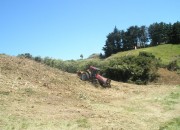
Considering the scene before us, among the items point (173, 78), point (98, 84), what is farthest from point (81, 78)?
point (173, 78)

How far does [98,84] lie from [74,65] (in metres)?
9.33

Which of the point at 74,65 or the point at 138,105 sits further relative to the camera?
the point at 74,65

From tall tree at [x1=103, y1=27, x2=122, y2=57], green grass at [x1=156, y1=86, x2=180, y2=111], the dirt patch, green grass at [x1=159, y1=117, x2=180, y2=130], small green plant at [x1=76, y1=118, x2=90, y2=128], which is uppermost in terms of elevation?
tall tree at [x1=103, y1=27, x2=122, y2=57]

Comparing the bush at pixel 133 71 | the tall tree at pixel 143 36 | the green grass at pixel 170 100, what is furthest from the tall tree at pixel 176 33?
the green grass at pixel 170 100

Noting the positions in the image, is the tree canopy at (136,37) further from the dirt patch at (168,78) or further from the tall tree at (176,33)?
the dirt patch at (168,78)

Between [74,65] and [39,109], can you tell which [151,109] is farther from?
[74,65]

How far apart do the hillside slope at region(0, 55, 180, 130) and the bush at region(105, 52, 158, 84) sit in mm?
6204

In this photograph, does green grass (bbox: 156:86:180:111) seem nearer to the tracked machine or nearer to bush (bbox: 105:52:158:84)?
the tracked machine

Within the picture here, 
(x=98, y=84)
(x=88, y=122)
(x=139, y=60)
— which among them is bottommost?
(x=88, y=122)

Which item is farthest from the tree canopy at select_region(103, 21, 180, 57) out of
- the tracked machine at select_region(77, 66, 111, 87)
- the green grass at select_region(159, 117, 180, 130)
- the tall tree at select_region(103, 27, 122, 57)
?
the green grass at select_region(159, 117, 180, 130)

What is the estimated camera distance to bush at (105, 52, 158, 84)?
83.3ft

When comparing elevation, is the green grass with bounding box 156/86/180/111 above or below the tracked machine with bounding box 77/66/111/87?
below

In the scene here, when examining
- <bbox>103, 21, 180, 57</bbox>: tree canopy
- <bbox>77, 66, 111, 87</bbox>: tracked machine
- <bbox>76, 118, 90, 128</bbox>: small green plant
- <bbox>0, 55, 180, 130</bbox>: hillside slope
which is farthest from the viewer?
<bbox>103, 21, 180, 57</bbox>: tree canopy

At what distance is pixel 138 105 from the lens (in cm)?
1493
